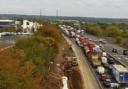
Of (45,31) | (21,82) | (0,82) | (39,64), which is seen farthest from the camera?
(45,31)

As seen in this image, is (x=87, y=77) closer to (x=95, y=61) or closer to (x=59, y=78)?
(x=59, y=78)

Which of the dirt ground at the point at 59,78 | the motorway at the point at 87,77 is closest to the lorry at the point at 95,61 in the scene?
the motorway at the point at 87,77

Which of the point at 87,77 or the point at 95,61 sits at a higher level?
the point at 95,61

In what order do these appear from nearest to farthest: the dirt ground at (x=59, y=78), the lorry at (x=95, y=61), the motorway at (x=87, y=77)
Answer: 1. the dirt ground at (x=59, y=78)
2. the motorway at (x=87, y=77)
3. the lorry at (x=95, y=61)

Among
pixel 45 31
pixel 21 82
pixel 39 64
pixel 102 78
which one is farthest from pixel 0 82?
pixel 45 31

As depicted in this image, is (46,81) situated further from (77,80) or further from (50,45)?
(50,45)

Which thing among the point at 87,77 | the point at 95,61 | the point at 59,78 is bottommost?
the point at 87,77

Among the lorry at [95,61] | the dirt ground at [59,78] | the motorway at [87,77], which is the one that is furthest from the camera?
the lorry at [95,61]

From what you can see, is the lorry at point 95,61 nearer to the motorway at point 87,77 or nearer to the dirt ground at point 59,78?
the motorway at point 87,77

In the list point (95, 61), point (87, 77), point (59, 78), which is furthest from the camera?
point (95, 61)

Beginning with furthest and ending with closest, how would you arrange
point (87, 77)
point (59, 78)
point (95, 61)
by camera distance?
point (95, 61) → point (87, 77) → point (59, 78)

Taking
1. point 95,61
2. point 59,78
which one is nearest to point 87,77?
point 59,78
